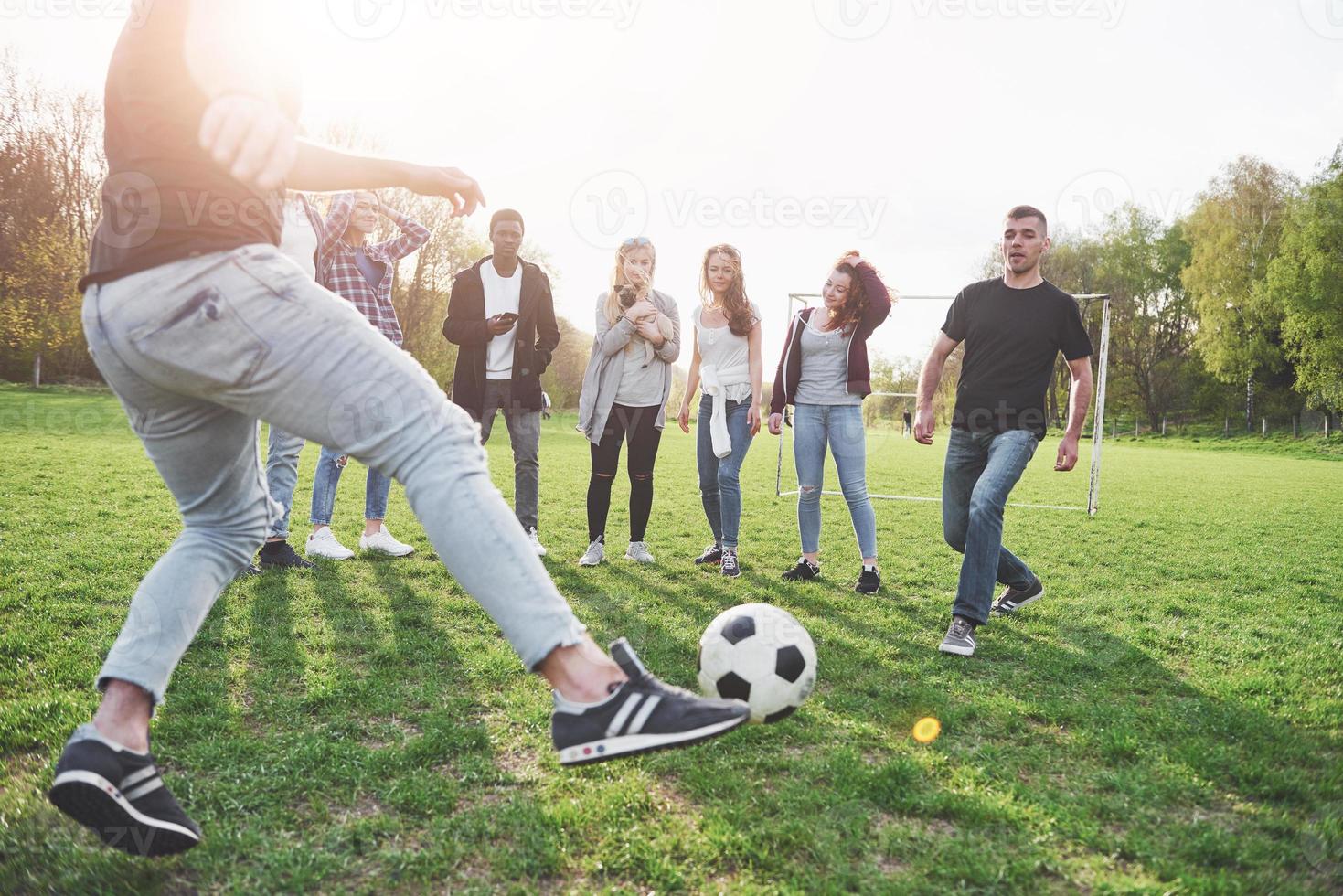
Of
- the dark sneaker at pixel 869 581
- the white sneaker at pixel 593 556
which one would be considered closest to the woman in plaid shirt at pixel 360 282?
the white sneaker at pixel 593 556

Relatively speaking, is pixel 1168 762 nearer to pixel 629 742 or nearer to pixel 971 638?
pixel 971 638

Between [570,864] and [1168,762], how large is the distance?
2042 millimetres

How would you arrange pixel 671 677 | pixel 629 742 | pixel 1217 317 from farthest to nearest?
1. pixel 1217 317
2. pixel 671 677
3. pixel 629 742

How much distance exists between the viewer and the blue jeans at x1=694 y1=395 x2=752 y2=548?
5.85 meters

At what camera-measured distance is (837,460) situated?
17.9ft

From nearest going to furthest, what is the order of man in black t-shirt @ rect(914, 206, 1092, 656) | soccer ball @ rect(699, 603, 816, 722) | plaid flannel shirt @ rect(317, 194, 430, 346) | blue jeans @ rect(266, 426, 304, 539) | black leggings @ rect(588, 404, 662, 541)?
soccer ball @ rect(699, 603, 816, 722) < man in black t-shirt @ rect(914, 206, 1092, 656) < blue jeans @ rect(266, 426, 304, 539) < plaid flannel shirt @ rect(317, 194, 430, 346) < black leggings @ rect(588, 404, 662, 541)

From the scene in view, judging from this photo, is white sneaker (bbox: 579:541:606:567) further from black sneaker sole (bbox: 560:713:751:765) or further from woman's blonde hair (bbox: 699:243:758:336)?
black sneaker sole (bbox: 560:713:751:765)

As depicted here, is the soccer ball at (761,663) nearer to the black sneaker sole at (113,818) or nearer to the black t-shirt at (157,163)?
the black sneaker sole at (113,818)

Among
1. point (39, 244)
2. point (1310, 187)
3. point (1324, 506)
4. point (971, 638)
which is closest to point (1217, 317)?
point (1310, 187)

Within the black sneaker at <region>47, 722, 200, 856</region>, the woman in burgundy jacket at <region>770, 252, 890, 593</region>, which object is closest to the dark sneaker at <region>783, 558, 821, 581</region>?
the woman in burgundy jacket at <region>770, 252, 890, 593</region>

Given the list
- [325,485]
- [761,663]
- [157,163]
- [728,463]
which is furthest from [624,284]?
[157,163]

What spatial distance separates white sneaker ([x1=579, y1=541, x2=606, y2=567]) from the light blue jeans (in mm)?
4227

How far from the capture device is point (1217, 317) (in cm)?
3962

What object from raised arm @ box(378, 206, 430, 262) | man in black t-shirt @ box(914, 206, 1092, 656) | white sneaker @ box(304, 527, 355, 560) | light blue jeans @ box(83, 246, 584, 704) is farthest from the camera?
raised arm @ box(378, 206, 430, 262)
